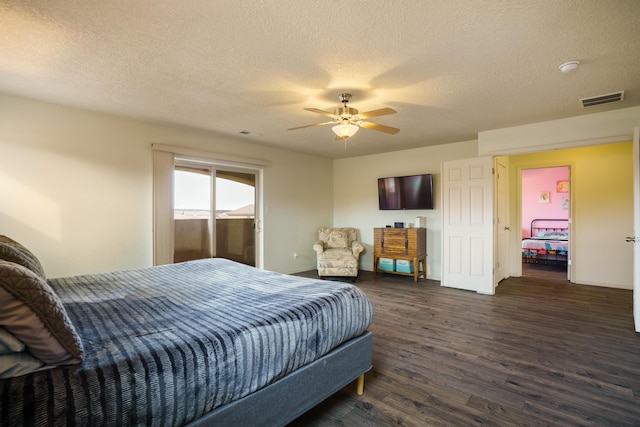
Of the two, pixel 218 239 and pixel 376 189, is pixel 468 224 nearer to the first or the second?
pixel 376 189

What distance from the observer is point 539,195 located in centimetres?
829

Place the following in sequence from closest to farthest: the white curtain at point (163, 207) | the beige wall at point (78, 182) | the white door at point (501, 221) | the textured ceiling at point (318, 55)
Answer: the textured ceiling at point (318, 55)
the beige wall at point (78, 182)
the white curtain at point (163, 207)
the white door at point (501, 221)

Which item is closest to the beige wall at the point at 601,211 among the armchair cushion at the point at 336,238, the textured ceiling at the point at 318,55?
the textured ceiling at the point at 318,55

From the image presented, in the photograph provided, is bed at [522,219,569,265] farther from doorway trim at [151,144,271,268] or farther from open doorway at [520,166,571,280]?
doorway trim at [151,144,271,268]

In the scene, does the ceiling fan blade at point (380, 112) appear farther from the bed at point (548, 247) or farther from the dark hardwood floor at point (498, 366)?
the bed at point (548, 247)

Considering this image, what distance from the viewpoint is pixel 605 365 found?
2.38 meters

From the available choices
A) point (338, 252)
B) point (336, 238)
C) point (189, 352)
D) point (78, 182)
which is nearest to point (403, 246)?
point (338, 252)

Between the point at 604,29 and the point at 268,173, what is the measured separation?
458cm

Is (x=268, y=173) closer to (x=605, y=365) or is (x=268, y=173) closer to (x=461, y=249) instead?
(x=461, y=249)

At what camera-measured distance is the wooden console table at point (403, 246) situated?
5.27m

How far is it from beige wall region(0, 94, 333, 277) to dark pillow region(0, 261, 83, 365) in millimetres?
2953

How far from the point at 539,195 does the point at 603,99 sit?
6059 mm

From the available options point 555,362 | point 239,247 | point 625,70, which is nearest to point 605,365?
point 555,362

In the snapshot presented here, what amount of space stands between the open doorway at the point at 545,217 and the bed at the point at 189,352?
6.37 meters
